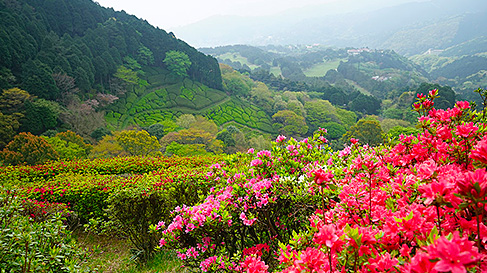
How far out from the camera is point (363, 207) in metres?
1.32

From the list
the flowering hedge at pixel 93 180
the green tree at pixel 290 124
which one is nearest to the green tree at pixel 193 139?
the flowering hedge at pixel 93 180

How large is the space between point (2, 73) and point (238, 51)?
89471 millimetres

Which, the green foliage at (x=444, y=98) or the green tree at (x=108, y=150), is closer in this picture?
the green tree at (x=108, y=150)

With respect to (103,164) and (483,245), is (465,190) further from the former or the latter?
(103,164)

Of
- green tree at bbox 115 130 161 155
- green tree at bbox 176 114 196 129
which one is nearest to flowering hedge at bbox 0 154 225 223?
green tree at bbox 115 130 161 155

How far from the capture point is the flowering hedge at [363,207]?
739 mm

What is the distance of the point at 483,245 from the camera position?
0.83 metres

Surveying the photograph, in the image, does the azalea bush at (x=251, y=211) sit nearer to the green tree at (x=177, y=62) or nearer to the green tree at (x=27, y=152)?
the green tree at (x=27, y=152)

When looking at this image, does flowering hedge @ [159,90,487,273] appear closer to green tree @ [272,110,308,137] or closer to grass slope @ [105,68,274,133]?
grass slope @ [105,68,274,133]

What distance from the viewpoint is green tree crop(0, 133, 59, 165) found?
28.9 feet

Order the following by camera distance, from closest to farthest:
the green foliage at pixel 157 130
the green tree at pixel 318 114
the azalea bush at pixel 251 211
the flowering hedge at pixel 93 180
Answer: the azalea bush at pixel 251 211, the flowering hedge at pixel 93 180, the green foliage at pixel 157 130, the green tree at pixel 318 114

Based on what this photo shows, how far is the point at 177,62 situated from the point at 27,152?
29662 mm

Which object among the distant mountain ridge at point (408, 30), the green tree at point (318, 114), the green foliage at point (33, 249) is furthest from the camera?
the distant mountain ridge at point (408, 30)

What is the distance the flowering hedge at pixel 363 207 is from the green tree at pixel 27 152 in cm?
961
